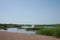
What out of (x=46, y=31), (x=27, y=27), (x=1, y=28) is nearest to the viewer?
(x=46, y=31)

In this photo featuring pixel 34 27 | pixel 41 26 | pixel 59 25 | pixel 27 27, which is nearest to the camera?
pixel 59 25

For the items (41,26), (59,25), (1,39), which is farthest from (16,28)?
(1,39)

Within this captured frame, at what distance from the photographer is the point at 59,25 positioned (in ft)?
28.3

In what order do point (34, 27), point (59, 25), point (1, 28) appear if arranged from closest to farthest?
1. point (59, 25)
2. point (34, 27)
3. point (1, 28)

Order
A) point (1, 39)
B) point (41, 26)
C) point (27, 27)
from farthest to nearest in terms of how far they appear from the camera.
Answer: point (27, 27), point (41, 26), point (1, 39)

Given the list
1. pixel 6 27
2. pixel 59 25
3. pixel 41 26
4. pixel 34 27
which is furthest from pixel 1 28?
pixel 59 25

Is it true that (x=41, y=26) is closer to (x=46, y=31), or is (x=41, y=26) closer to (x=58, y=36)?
(x=46, y=31)

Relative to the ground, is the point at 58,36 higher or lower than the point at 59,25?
lower

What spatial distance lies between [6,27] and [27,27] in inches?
93.6

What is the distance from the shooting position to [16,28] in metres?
14.3

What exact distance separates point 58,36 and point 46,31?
5.93ft

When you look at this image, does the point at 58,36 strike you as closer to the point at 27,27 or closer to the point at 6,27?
the point at 27,27

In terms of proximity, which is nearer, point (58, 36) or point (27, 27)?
point (58, 36)

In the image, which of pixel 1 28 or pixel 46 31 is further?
pixel 1 28
